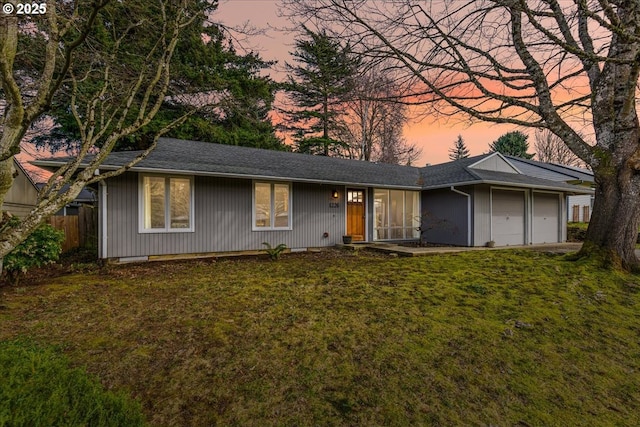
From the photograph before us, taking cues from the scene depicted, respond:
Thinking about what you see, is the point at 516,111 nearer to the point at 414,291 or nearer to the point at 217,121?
the point at 414,291

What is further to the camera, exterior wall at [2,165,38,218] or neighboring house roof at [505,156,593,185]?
neighboring house roof at [505,156,593,185]

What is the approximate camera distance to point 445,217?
11.0 meters

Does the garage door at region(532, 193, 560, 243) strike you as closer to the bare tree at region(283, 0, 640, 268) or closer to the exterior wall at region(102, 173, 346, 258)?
the bare tree at region(283, 0, 640, 268)

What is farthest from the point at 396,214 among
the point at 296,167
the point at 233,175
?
the point at 233,175

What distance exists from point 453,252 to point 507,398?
6827 millimetres

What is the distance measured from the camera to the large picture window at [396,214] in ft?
36.5

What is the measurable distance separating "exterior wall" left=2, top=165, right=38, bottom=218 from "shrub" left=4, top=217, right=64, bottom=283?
369 centimetres

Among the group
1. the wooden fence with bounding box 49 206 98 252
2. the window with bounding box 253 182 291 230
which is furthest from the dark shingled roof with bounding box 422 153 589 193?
the wooden fence with bounding box 49 206 98 252

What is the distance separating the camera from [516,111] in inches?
237

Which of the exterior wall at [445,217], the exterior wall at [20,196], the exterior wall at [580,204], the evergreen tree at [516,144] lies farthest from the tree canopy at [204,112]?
the evergreen tree at [516,144]

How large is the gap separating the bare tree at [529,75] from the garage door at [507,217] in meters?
4.47

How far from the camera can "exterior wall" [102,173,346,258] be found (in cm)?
→ 711

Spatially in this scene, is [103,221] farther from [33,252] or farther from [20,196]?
[20,196]

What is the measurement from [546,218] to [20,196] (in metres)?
18.5
